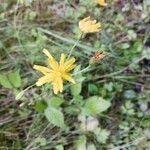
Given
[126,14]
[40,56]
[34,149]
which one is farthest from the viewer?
[126,14]

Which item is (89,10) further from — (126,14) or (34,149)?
(34,149)

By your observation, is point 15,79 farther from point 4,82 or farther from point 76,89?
point 76,89

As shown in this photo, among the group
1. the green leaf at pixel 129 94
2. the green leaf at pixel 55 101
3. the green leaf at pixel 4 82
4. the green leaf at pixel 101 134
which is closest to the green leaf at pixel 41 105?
the green leaf at pixel 55 101

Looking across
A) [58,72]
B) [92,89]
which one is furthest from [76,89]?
[58,72]

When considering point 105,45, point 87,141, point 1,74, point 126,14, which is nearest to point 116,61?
point 105,45

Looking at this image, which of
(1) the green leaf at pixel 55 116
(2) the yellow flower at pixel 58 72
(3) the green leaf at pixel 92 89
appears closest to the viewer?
(2) the yellow flower at pixel 58 72

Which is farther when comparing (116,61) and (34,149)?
(116,61)

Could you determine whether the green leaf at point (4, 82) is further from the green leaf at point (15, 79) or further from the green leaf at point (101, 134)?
the green leaf at point (101, 134)

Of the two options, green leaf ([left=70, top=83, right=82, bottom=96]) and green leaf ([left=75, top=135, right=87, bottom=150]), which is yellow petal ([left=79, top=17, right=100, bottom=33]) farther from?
green leaf ([left=75, top=135, right=87, bottom=150])
